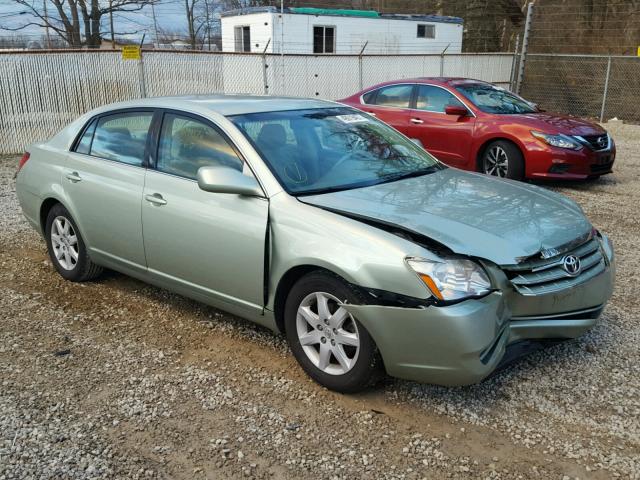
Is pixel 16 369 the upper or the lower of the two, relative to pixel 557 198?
lower

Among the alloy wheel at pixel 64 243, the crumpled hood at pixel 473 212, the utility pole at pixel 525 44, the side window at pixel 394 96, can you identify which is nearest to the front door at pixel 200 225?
the crumpled hood at pixel 473 212

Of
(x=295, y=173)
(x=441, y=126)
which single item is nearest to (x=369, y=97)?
(x=441, y=126)

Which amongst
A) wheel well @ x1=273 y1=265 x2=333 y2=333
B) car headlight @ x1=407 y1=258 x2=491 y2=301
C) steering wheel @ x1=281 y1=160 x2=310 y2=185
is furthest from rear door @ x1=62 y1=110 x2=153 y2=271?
car headlight @ x1=407 y1=258 x2=491 y2=301

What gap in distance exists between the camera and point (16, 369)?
3.76 metres

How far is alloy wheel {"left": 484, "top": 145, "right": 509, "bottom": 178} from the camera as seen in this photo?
8445mm

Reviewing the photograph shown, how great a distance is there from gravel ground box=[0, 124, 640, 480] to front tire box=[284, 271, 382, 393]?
14cm

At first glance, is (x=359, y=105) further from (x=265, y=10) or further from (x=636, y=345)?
(x=265, y=10)

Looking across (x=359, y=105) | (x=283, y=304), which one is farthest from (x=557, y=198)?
(x=359, y=105)

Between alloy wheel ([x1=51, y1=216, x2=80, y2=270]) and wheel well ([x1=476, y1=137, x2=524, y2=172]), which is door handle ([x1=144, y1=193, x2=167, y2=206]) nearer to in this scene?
alloy wheel ([x1=51, y1=216, x2=80, y2=270])

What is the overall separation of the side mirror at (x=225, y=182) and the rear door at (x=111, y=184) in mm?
887

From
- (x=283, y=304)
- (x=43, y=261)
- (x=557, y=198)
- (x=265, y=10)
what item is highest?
(x=265, y=10)

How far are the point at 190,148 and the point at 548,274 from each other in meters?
2.38

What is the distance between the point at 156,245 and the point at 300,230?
1.27m

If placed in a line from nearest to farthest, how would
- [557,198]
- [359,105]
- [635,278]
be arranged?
[557,198]
[635,278]
[359,105]
